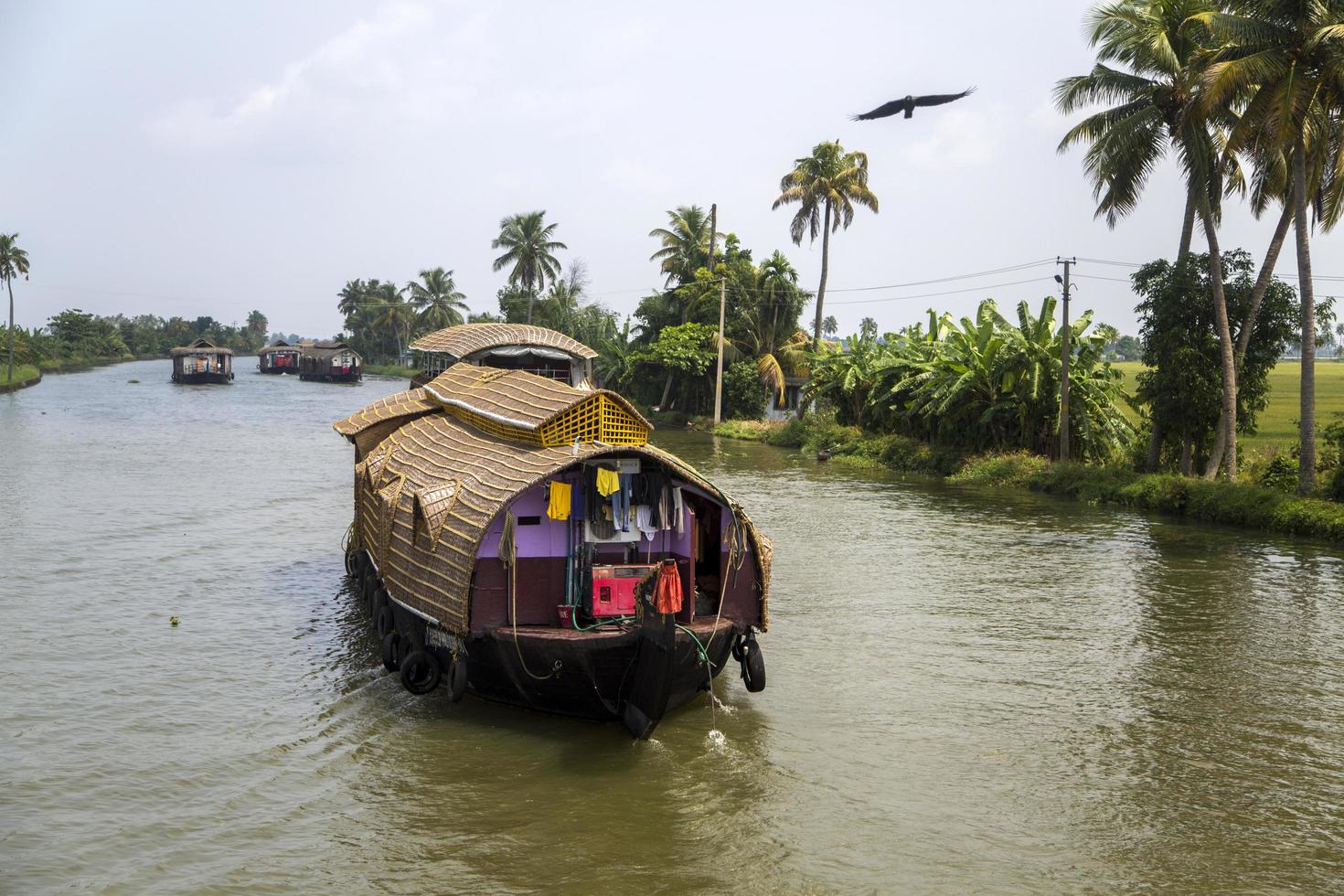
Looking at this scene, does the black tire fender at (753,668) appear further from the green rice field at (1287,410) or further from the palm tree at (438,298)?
the palm tree at (438,298)

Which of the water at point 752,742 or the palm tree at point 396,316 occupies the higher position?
the palm tree at point 396,316

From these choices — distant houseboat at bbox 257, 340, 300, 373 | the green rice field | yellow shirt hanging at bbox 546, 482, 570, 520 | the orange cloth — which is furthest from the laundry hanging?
distant houseboat at bbox 257, 340, 300, 373

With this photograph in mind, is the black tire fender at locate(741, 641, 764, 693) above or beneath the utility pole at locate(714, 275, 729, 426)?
beneath

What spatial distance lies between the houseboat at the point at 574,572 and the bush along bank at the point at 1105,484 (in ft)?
43.4

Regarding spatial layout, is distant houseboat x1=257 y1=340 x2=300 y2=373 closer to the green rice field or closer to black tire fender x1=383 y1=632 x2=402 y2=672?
the green rice field

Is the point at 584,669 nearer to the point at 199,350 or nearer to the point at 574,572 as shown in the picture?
the point at 574,572

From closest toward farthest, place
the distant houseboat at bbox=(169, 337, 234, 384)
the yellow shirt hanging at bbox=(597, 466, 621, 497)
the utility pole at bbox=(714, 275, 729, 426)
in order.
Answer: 1. the yellow shirt hanging at bbox=(597, 466, 621, 497)
2. the utility pole at bbox=(714, 275, 729, 426)
3. the distant houseboat at bbox=(169, 337, 234, 384)

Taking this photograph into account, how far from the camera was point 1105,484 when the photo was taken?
23906mm

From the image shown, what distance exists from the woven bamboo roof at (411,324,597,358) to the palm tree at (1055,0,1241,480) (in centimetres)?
1149

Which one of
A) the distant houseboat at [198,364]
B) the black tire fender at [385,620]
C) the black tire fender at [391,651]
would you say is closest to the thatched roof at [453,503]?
the black tire fender at [385,620]

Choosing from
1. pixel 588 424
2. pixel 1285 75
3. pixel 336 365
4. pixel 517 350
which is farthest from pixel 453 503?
pixel 336 365

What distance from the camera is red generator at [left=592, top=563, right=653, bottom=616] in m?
9.99

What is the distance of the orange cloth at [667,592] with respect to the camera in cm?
888

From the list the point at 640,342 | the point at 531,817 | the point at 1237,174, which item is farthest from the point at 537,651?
the point at 640,342
